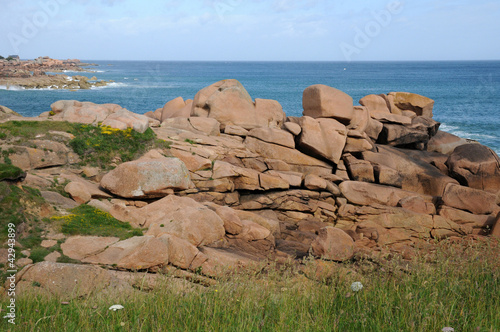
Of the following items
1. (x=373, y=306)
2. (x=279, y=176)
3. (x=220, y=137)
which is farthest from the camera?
(x=220, y=137)

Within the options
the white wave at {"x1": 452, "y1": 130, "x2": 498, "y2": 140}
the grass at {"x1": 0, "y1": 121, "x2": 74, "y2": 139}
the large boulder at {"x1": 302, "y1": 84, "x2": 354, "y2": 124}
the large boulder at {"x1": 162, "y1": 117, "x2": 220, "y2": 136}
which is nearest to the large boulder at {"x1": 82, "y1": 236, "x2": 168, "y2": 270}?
the grass at {"x1": 0, "y1": 121, "x2": 74, "y2": 139}

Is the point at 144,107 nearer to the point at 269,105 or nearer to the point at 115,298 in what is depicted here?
the point at 269,105

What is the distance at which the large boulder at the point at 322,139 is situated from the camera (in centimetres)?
2062

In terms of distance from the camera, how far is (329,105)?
22484 mm

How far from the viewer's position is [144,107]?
6006 cm

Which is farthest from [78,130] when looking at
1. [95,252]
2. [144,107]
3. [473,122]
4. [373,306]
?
[473,122]

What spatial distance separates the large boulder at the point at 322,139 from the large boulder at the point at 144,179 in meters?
7.67

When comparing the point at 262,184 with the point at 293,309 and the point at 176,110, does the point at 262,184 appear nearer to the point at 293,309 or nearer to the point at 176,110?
the point at 176,110

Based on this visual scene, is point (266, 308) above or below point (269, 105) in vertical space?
below

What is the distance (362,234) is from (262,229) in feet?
15.6

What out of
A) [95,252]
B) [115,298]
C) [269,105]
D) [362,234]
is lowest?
[362,234]

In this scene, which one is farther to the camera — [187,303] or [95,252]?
[95,252]

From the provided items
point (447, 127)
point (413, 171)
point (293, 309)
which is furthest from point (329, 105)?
point (447, 127)

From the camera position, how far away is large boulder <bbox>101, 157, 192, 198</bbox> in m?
14.9
